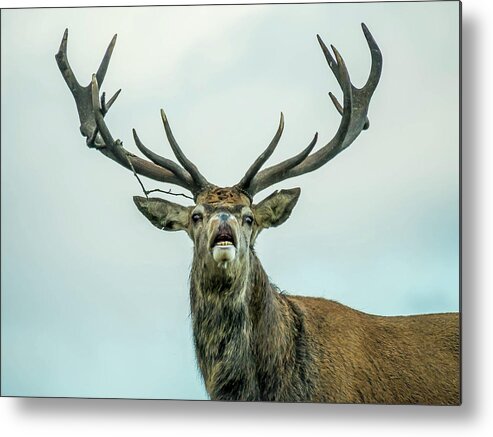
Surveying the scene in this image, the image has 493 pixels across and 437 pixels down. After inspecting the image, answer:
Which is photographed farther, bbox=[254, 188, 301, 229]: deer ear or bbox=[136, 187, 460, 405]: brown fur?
bbox=[254, 188, 301, 229]: deer ear

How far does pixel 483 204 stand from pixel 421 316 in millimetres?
475

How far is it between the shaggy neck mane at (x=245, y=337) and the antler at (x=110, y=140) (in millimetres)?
329

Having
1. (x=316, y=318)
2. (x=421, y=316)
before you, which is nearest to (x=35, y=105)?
(x=316, y=318)

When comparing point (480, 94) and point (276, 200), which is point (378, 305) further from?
point (480, 94)

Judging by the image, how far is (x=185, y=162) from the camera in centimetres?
459

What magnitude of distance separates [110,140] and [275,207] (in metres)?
0.67

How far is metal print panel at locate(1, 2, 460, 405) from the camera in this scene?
4602 millimetres

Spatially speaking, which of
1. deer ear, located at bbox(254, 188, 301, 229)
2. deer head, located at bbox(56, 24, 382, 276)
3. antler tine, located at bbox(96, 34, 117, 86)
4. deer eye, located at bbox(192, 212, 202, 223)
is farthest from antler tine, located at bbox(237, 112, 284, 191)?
antler tine, located at bbox(96, 34, 117, 86)

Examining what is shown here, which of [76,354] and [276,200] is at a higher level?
[276,200]

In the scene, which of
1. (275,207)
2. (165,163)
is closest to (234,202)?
(275,207)

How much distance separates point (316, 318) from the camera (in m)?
4.75

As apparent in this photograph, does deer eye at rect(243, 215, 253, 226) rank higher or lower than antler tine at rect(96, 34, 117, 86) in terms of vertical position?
lower

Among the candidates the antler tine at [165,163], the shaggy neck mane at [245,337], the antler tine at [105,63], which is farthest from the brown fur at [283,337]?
the antler tine at [105,63]

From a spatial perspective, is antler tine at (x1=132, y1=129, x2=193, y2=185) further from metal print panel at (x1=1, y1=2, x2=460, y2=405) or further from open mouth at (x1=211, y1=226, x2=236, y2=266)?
open mouth at (x1=211, y1=226, x2=236, y2=266)
